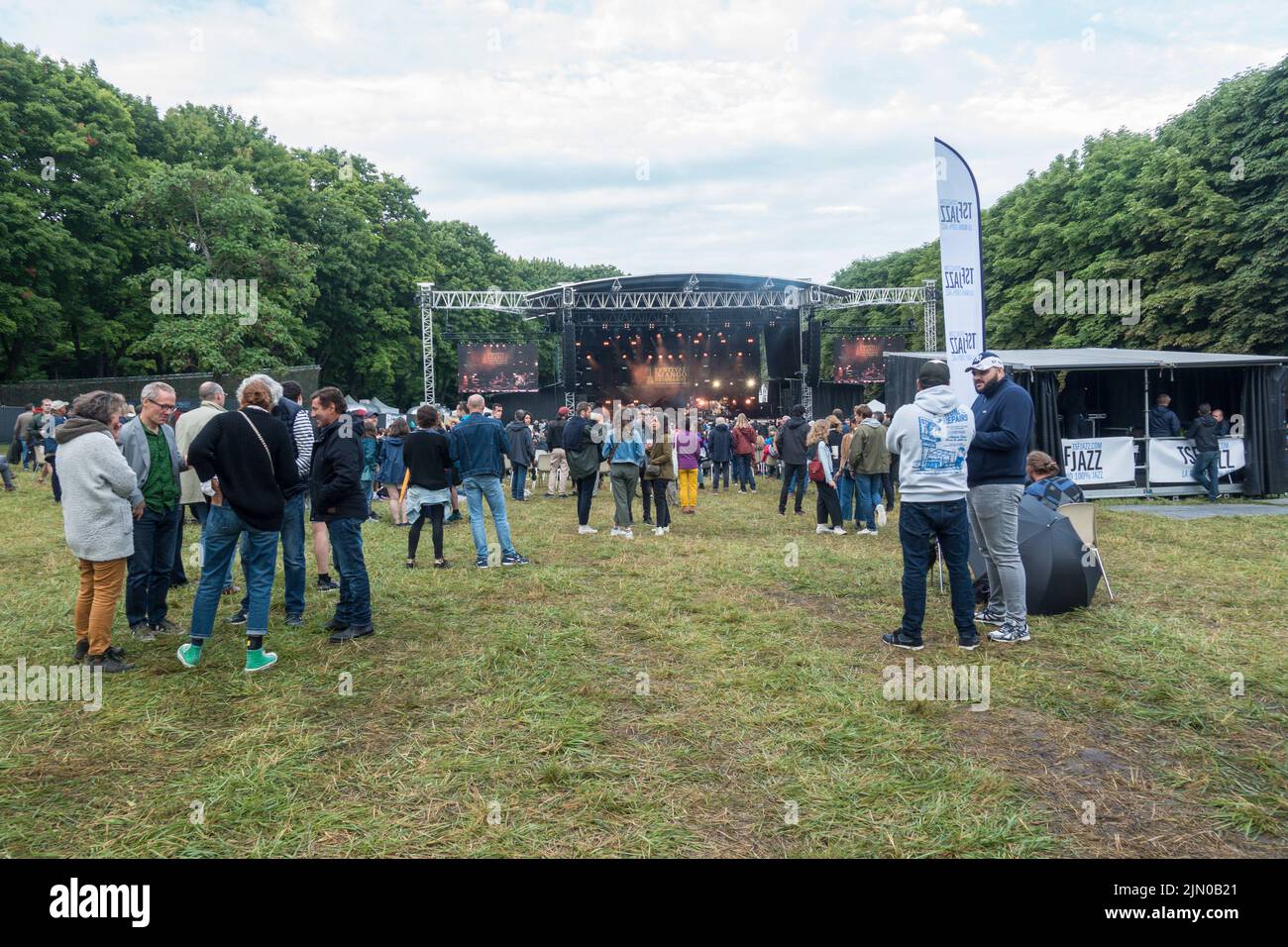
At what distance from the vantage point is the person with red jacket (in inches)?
635

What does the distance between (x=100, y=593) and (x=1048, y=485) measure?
674 cm

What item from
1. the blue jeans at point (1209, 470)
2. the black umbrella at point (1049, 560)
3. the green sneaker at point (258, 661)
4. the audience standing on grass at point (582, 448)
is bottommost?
the green sneaker at point (258, 661)

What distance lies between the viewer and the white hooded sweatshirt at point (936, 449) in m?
4.80

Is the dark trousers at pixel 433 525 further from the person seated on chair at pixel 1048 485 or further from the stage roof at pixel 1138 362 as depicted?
the stage roof at pixel 1138 362

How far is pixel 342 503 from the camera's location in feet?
17.5

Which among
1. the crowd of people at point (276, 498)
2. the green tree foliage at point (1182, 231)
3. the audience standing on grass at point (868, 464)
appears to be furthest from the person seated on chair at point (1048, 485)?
the green tree foliage at point (1182, 231)

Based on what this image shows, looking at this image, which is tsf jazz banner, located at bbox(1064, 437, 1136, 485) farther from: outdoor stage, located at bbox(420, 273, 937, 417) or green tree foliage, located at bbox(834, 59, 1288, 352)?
outdoor stage, located at bbox(420, 273, 937, 417)

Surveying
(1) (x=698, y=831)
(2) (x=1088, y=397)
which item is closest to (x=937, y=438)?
(1) (x=698, y=831)

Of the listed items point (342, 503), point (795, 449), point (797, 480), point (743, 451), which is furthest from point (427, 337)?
point (342, 503)

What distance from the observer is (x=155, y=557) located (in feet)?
17.8

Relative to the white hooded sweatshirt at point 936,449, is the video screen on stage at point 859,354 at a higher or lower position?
higher

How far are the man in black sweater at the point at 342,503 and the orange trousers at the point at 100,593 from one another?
1260 mm

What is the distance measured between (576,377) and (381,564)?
21832 mm
